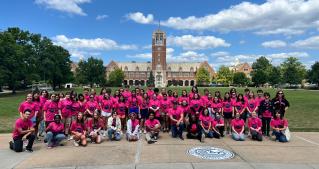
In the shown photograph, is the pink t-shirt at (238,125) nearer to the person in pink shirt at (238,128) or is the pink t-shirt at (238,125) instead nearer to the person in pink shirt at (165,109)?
the person in pink shirt at (238,128)

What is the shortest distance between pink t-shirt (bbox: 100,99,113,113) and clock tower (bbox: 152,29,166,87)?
11943 centimetres

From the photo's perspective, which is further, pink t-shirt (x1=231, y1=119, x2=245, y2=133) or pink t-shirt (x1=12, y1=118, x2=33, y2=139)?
pink t-shirt (x1=231, y1=119, x2=245, y2=133)

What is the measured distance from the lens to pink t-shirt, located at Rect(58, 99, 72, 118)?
11367mm

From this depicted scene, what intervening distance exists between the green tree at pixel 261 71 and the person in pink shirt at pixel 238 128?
93726mm

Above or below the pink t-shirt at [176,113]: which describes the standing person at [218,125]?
below

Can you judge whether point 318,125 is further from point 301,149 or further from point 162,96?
point 162,96

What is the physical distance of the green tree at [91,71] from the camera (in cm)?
10156

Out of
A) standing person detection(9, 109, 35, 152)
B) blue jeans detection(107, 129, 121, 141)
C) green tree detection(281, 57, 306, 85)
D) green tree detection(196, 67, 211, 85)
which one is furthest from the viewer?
green tree detection(196, 67, 211, 85)

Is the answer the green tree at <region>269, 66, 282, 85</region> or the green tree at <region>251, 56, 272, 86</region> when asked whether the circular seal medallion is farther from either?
the green tree at <region>251, 56, 272, 86</region>

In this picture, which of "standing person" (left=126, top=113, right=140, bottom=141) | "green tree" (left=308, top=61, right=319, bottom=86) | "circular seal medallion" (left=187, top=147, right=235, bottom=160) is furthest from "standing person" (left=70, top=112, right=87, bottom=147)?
"green tree" (left=308, top=61, right=319, bottom=86)

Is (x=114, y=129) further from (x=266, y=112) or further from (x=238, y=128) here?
(x=266, y=112)

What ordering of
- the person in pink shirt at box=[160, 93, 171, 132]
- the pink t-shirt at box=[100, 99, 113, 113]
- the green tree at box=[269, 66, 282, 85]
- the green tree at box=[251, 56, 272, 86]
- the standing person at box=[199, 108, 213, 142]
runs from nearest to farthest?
the standing person at box=[199, 108, 213, 142], the pink t-shirt at box=[100, 99, 113, 113], the person in pink shirt at box=[160, 93, 171, 132], the green tree at box=[269, 66, 282, 85], the green tree at box=[251, 56, 272, 86]

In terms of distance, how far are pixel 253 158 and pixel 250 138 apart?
2.95m

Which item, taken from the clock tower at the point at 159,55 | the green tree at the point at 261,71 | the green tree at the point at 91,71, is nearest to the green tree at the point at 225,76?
the green tree at the point at 261,71
